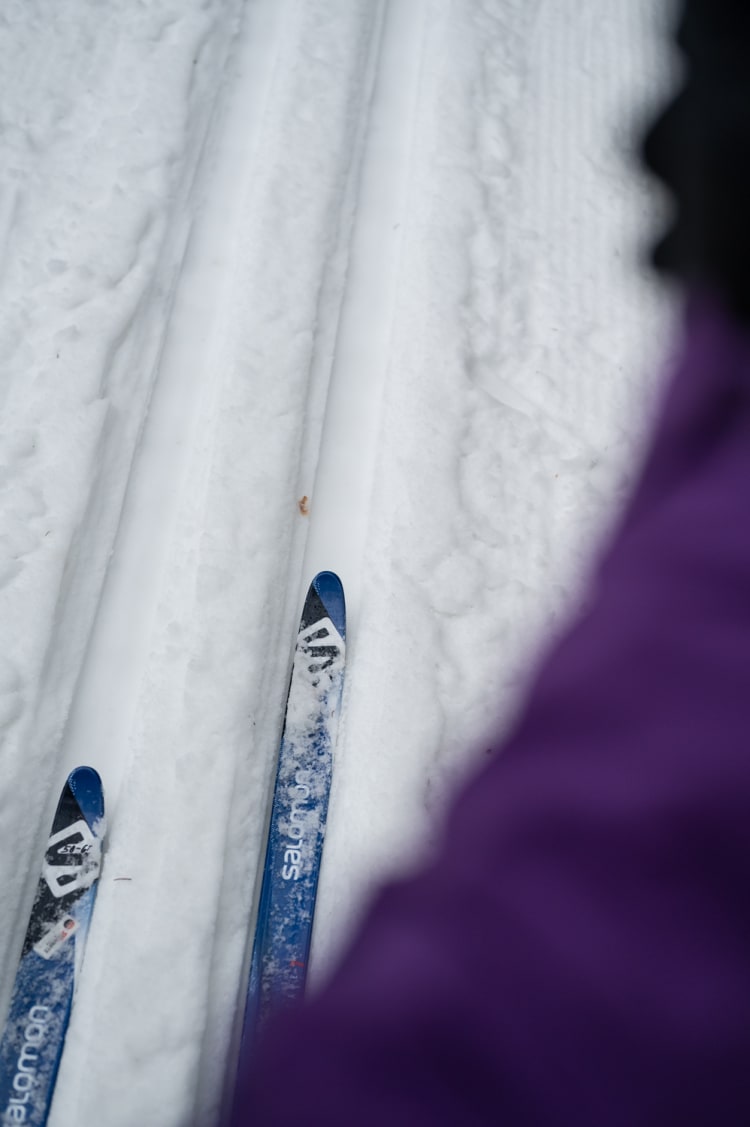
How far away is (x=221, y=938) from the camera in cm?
73

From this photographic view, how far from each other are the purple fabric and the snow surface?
9cm

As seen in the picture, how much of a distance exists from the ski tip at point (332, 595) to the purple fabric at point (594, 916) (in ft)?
0.75

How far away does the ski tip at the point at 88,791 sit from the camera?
2.43ft

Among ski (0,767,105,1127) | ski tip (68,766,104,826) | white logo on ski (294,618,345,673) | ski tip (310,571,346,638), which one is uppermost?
ski tip (310,571,346,638)

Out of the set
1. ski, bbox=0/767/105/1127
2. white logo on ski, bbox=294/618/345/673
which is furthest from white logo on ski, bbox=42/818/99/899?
white logo on ski, bbox=294/618/345/673

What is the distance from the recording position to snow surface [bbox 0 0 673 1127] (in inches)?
29.2

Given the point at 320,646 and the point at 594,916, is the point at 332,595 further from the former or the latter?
the point at 594,916

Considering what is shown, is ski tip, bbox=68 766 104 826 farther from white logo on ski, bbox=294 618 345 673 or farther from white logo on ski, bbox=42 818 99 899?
white logo on ski, bbox=294 618 345 673

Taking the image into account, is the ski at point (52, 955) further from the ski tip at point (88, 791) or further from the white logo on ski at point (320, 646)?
the white logo on ski at point (320, 646)

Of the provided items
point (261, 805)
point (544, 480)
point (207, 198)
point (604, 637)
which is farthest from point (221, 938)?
point (207, 198)

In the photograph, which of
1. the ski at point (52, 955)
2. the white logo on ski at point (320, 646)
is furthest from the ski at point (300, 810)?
the ski at point (52, 955)

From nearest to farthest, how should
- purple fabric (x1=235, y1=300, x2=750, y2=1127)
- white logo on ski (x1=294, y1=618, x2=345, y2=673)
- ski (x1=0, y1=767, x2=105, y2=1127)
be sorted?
purple fabric (x1=235, y1=300, x2=750, y2=1127) → ski (x1=0, y1=767, x2=105, y2=1127) → white logo on ski (x1=294, y1=618, x2=345, y2=673)

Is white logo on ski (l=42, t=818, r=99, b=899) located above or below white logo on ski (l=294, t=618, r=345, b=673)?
below

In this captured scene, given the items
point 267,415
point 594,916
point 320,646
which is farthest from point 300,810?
point 267,415
